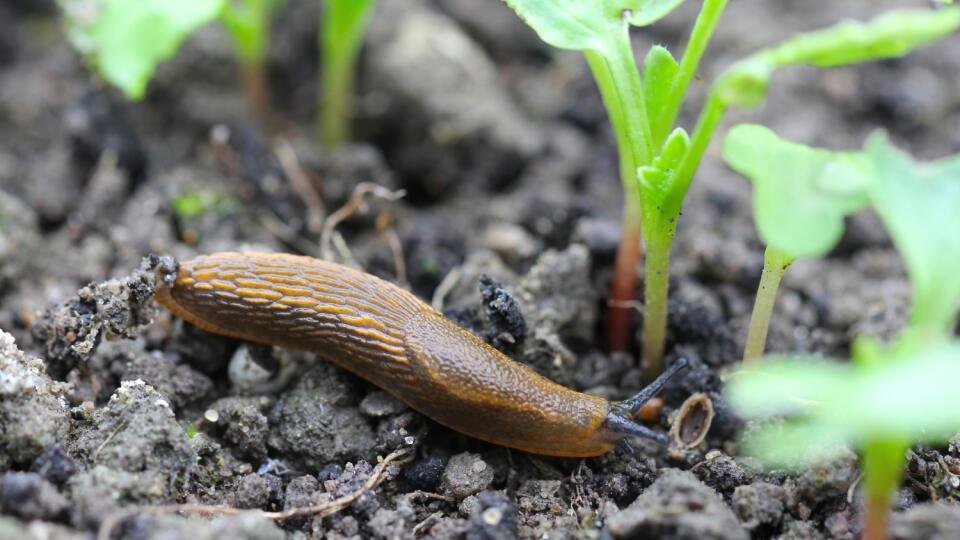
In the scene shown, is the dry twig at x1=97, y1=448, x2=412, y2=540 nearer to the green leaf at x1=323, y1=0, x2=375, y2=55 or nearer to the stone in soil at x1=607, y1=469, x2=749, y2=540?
the stone in soil at x1=607, y1=469, x2=749, y2=540

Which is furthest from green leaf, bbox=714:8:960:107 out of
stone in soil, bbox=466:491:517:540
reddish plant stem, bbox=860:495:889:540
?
stone in soil, bbox=466:491:517:540

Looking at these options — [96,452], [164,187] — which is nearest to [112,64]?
[164,187]

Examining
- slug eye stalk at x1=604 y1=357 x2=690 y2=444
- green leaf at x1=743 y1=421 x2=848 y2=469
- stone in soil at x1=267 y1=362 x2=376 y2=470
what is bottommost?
stone in soil at x1=267 y1=362 x2=376 y2=470

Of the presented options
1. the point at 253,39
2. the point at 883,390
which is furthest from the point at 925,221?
the point at 253,39

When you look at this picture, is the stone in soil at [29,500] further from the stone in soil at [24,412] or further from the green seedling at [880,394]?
the green seedling at [880,394]

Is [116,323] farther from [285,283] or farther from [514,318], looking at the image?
[514,318]

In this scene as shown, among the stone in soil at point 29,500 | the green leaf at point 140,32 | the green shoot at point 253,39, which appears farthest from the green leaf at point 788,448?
the green shoot at point 253,39

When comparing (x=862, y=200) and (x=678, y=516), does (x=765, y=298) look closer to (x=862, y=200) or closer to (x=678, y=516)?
(x=862, y=200)
